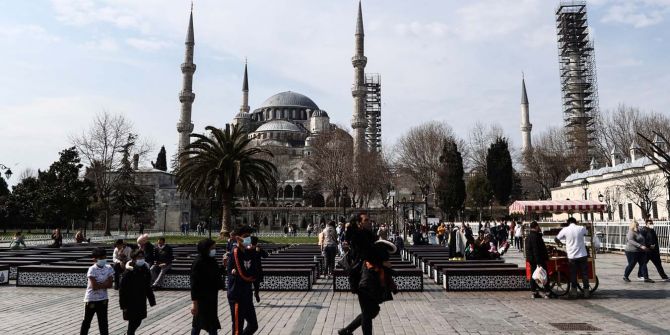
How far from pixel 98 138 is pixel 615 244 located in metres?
34.5

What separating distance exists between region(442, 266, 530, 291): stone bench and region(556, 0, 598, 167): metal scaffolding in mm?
50210

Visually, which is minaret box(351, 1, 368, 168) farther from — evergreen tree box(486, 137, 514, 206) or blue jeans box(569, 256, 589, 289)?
blue jeans box(569, 256, 589, 289)

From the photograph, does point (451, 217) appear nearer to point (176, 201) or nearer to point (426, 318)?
point (176, 201)

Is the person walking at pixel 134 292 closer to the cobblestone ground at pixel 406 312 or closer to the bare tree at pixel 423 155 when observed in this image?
the cobblestone ground at pixel 406 312

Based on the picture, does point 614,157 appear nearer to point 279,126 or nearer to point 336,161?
point 336,161

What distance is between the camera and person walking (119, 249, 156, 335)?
5266mm

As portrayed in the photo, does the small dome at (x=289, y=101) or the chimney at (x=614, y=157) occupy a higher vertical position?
the small dome at (x=289, y=101)

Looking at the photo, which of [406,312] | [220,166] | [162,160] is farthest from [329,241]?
[162,160]

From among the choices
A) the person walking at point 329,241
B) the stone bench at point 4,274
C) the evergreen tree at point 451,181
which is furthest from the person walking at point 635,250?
the evergreen tree at point 451,181

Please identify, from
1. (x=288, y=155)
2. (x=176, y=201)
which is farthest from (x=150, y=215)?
(x=288, y=155)

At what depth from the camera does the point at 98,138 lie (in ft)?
116

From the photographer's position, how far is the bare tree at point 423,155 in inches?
1889

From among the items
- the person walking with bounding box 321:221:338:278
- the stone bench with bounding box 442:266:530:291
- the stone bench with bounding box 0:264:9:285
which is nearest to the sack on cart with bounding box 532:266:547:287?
the stone bench with bounding box 442:266:530:291

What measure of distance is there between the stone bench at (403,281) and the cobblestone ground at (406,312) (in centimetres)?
28
